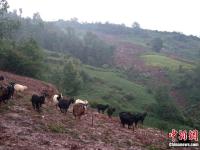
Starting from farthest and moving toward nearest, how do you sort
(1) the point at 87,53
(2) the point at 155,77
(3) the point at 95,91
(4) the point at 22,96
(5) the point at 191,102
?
(1) the point at 87,53 < (2) the point at 155,77 < (5) the point at 191,102 < (3) the point at 95,91 < (4) the point at 22,96

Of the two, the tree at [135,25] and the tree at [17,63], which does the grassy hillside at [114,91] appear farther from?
the tree at [135,25]

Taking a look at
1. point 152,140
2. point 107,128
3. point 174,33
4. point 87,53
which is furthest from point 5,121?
point 174,33

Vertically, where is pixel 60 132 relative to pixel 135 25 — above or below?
below

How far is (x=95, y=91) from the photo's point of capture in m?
70.2

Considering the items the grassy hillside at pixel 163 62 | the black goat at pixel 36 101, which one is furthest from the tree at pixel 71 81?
the grassy hillside at pixel 163 62

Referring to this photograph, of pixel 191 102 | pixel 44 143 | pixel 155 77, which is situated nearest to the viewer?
pixel 44 143

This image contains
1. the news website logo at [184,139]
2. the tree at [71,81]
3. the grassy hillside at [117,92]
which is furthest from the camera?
the grassy hillside at [117,92]

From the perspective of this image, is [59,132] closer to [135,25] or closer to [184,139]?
[184,139]

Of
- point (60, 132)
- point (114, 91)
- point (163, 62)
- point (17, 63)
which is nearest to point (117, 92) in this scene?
point (114, 91)

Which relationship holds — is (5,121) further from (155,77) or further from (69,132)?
(155,77)

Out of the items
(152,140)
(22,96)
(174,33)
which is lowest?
(152,140)

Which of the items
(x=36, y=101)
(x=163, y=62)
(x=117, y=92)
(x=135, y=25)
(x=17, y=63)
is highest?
(x=135, y=25)

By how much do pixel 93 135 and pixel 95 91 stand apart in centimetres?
5142

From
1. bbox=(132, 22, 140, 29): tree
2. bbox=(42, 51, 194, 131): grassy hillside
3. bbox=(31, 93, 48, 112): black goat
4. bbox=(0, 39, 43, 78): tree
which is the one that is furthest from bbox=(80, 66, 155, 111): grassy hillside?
bbox=(132, 22, 140, 29): tree
